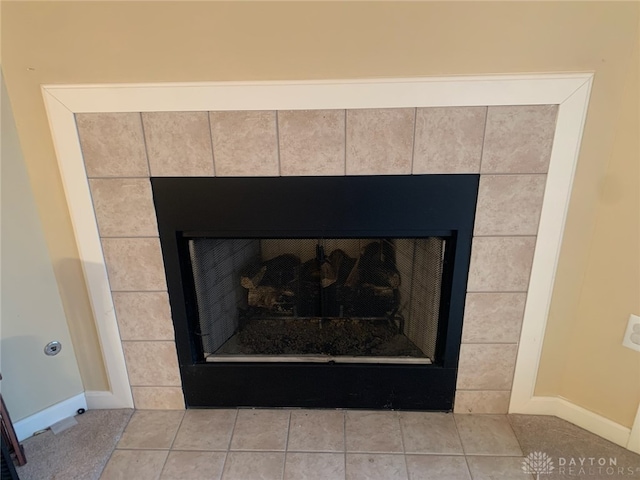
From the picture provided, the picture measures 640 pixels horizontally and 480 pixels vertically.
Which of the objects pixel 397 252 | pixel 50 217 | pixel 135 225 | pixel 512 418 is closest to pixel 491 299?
pixel 397 252

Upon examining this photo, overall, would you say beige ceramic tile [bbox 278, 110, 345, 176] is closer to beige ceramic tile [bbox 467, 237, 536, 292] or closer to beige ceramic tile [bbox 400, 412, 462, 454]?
beige ceramic tile [bbox 467, 237, 536, 292]

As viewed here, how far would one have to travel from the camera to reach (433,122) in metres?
1.17

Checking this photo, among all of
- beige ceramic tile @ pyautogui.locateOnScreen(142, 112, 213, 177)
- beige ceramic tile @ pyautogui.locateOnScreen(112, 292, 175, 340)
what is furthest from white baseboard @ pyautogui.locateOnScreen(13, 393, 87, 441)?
beige ceramic tile @ pyautogui.locateOnScreen(142, 112, 213, 177)

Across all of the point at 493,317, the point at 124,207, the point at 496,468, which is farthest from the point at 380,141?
the point at 496,468

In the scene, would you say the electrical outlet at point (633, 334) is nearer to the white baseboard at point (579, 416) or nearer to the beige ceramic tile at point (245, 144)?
the white baseboard at point (579, 416)

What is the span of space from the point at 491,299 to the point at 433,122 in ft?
2.13

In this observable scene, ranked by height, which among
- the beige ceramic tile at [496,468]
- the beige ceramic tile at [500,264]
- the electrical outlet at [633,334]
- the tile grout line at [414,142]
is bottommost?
the beige ceramic tile at [496,468]

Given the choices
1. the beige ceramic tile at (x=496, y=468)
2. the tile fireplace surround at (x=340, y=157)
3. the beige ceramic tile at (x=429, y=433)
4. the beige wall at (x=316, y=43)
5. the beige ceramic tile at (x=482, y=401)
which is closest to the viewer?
the beige wall at (x=316, y=43)

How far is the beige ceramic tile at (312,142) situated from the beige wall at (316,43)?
0.38ft

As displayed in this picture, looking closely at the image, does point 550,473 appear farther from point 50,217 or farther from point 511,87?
point 50,217

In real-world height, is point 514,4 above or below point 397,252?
above

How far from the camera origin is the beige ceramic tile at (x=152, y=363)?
1476 millimetres

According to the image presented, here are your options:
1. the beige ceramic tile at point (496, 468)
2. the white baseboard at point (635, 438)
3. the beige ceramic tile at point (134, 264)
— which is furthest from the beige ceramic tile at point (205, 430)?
the white baseboard at point (635, 438)

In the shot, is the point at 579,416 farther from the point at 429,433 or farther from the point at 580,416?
the point at 429,433
